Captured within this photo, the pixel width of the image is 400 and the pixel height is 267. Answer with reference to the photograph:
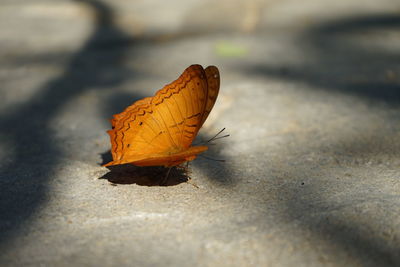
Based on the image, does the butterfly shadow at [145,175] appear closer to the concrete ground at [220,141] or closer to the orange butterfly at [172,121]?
the concrete ground at [220,141]

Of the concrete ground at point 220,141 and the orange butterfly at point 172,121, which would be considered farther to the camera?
the orange butterfly at point 172,121

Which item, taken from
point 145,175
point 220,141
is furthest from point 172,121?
point 220,141

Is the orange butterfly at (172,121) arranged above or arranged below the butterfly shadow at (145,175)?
above

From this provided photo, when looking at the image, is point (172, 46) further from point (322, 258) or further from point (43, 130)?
point (322, 258)

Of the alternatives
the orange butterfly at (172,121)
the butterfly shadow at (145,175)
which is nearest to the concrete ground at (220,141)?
the butterfly shadow at (145,175)

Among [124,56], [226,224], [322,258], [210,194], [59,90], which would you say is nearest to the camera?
[322,258]

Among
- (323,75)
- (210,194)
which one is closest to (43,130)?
(210,194)

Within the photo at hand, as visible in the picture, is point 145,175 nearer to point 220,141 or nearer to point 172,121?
point 172,121

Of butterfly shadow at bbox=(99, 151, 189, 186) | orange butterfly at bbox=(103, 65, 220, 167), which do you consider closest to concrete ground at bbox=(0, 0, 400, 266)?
butterfly shadow at bbox=(99, 151, 189, 186)
